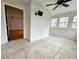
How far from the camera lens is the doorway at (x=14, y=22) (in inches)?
157

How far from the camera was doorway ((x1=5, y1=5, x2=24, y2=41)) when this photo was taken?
3.99m

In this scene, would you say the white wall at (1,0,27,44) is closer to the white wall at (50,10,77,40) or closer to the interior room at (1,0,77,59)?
the interior room at (1,0,77,59)

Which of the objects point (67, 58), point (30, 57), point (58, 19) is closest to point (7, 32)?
point (30, 57)

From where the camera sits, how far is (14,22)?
441cm

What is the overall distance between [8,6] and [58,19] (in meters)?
5.28

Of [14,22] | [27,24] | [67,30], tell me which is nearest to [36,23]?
[27,24]

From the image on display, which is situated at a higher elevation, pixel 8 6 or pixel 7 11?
pixel 8 6

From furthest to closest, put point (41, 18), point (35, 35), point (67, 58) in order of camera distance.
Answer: point (41, 18) < point (35, 35) < point (67, 58)

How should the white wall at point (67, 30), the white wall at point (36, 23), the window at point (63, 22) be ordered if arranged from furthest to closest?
the window at point (63, 22) < the white wall at point (67, 30) < the white wall at point (36, 23)

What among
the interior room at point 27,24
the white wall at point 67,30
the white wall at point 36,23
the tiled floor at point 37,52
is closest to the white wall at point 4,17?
the interior room at point 27,24

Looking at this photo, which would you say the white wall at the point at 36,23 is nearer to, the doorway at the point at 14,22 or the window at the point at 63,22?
the doorway at the point at 14,22

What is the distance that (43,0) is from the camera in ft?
14.3

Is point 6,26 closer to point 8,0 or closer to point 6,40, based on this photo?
point 6,40

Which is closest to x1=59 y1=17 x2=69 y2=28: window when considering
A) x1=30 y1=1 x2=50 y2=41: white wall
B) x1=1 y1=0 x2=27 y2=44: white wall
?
x1=30 y1=1 x2=50 y2=41: white wall
